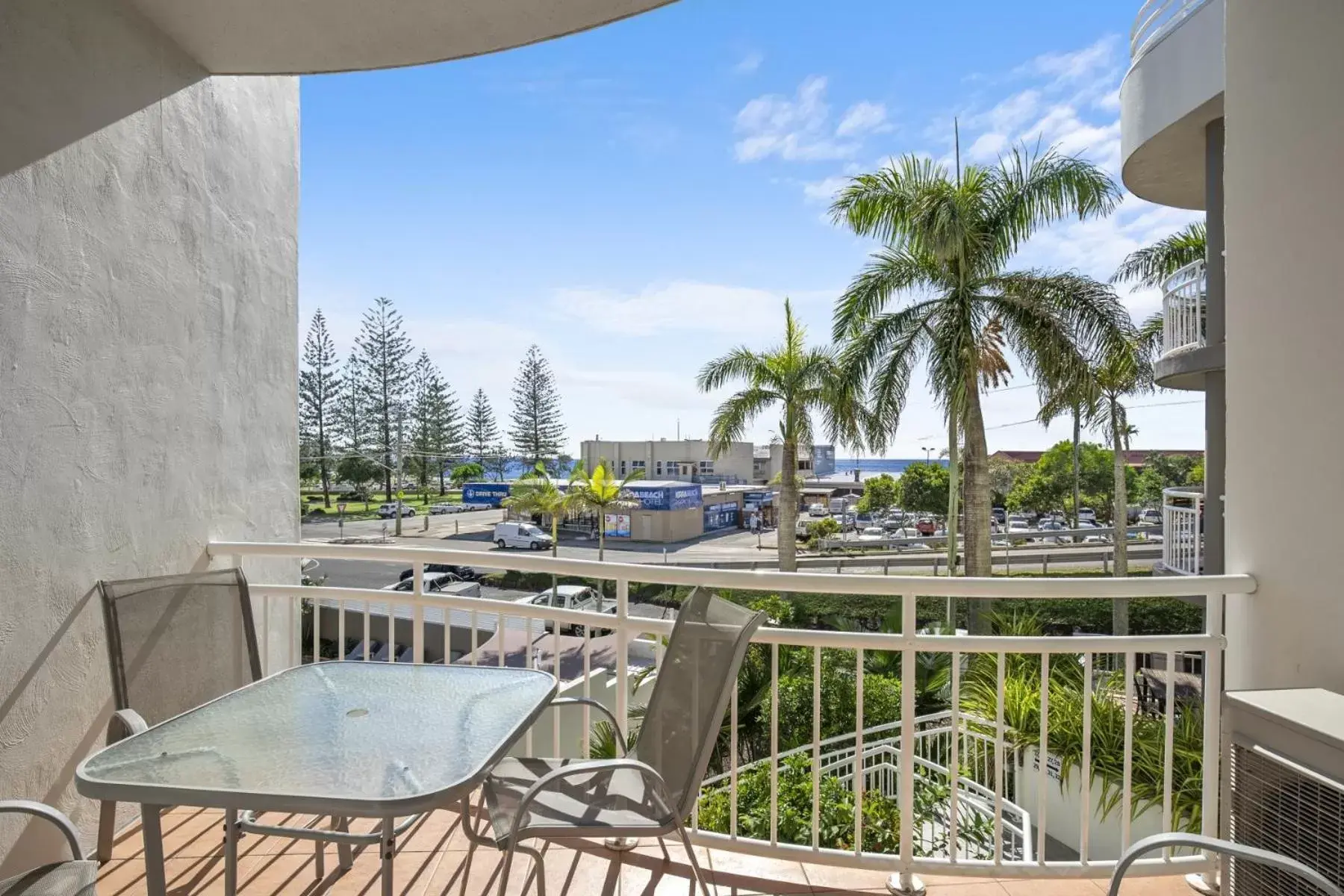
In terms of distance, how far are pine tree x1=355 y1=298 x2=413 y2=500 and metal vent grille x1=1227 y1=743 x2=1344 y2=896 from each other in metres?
29.7

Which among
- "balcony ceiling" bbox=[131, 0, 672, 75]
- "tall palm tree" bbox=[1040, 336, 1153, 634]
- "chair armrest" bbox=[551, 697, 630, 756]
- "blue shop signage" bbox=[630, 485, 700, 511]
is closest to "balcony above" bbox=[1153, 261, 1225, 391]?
"tall palm tree" bbox=[1040, 336, 1153, 634]

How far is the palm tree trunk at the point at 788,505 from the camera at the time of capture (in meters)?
16.5

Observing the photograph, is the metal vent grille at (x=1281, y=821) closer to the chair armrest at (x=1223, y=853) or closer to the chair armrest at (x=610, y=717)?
the chair armrest at (x=1223, y=853)

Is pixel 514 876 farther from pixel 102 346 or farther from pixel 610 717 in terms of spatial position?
pixel 102 346

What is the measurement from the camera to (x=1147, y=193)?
8.85m

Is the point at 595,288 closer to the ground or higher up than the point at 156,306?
higher up

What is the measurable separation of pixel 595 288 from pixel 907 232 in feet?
86.3

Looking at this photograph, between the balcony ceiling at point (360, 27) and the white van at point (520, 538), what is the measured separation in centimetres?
3055

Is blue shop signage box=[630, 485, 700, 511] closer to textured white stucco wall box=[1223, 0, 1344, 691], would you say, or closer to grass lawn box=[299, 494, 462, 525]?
grass lawn box=[299, 494, 462, 525]

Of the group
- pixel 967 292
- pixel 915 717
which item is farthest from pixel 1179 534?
pixel 915 717

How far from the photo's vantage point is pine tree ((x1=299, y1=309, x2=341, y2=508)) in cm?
2583

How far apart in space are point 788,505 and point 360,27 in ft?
49.7

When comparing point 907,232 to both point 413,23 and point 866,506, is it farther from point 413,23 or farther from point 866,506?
point 866,506

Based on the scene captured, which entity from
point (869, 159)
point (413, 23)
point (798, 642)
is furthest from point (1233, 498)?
point (869, 159)
